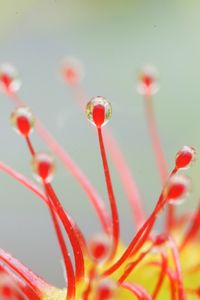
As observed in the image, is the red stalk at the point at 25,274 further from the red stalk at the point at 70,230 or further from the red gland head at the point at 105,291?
the red gland head at the point at 105,291

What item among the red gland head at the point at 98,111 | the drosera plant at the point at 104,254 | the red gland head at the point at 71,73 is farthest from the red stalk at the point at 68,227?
the red gland head at the point at 71,73

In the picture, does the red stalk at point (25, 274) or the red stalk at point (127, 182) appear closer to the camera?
the red stalk at point (25, 274)

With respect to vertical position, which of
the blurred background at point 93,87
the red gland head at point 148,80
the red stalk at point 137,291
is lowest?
the blurred background at point 93,87

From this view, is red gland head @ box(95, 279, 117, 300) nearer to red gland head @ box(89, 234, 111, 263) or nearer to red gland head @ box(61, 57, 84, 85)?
red gland head @ box(89, 234, 111, 263)

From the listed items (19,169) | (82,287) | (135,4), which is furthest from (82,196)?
(82,287)

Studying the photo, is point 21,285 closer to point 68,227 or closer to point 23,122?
point 68,227

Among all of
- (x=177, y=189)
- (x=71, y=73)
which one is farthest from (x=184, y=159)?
(x=71, y=73)
